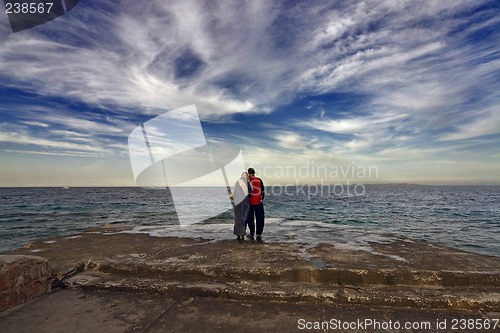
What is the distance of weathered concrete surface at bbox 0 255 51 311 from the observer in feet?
9.11

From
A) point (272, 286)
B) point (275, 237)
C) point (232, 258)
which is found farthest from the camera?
point (275, 237)

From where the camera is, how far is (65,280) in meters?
3.51

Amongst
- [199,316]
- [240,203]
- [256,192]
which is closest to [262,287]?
[199,316]

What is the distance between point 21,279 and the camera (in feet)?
9.73


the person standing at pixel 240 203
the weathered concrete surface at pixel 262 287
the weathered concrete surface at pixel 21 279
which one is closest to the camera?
the weathered concrete surface at pixel 262 287

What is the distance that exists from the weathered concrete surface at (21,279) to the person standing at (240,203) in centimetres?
344

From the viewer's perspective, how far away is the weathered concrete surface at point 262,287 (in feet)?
8.73

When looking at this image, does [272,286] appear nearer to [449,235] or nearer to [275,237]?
[275,237]

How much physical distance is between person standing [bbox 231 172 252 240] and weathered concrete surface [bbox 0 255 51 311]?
11.3 feet

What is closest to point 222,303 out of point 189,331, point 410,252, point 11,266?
point 189,331

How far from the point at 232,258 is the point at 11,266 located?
2.72 metres

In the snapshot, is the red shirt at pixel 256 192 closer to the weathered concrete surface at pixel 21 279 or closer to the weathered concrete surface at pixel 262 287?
the weathered concrete surface at pixel 262 287

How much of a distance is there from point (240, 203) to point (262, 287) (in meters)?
2.78

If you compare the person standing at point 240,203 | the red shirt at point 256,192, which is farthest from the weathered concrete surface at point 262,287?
the red shirt at point 256,192
